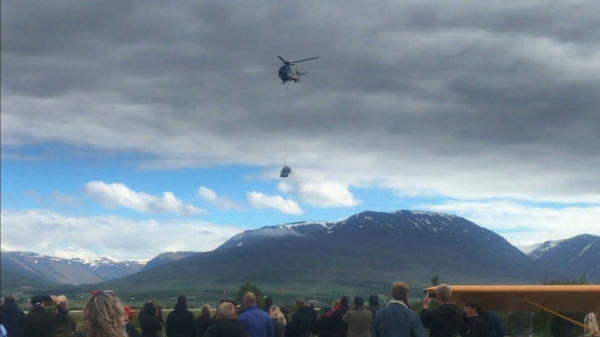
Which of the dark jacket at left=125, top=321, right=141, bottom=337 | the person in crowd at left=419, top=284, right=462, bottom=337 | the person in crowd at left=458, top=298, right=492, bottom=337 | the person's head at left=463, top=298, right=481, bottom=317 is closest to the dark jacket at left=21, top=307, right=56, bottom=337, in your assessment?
the dark jacket at left=125, top=321, right=141, bottom=337

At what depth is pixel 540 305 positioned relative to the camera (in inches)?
610

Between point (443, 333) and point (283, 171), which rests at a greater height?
point (283, 171)

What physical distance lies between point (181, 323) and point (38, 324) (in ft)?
12.0

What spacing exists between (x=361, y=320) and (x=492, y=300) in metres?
2.82

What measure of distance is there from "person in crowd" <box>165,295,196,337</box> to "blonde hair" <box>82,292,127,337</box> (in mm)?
10010

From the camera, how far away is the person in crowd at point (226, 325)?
9.80 m

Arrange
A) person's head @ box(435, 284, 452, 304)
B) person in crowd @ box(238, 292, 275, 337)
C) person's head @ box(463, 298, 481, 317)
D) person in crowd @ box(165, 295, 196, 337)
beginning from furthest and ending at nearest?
person in crowd @ box(165, 295, 196, 337)
person in crowd @ box(238, 292, 275, 337)
person's head @ box(463, 298, 481, 317)
person's head @ box(435, 284, 452, 304)

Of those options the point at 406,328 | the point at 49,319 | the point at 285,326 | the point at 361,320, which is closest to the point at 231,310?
the point at 406,328

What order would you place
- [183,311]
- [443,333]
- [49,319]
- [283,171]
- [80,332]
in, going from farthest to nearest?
[283,171], [183,311], [49,319], [443,333], [80,332]

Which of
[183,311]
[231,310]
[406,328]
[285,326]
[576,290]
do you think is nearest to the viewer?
[231,310]

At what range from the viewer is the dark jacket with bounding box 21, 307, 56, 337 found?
1303 centimetres

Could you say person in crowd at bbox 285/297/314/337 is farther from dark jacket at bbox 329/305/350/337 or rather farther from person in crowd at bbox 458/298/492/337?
person in crowd at bbox 458/298/492/337

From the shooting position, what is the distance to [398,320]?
35.6 ft

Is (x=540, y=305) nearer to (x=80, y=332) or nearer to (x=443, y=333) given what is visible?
(x=443, y=333)
